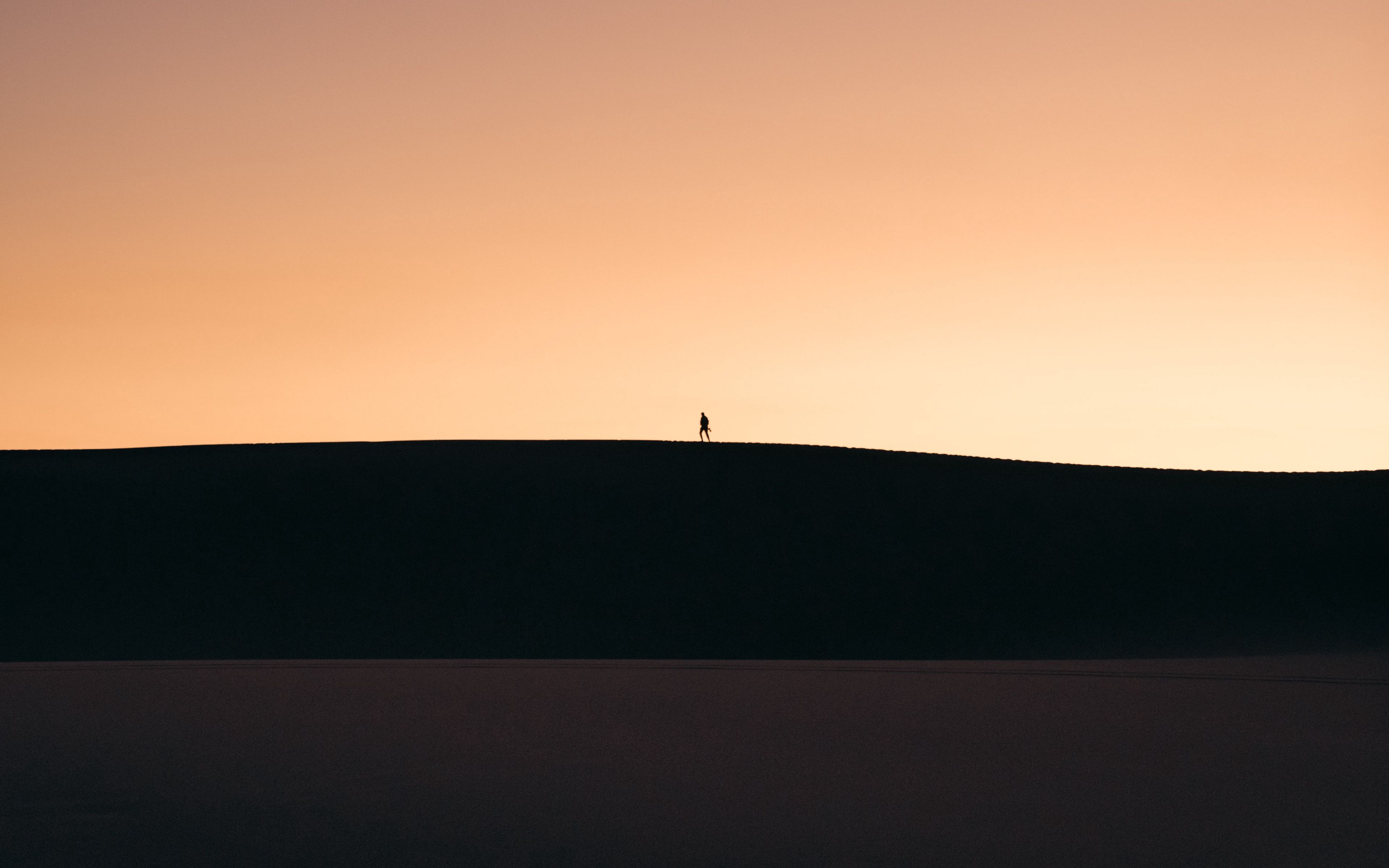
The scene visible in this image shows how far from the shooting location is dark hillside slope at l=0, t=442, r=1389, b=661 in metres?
23.9

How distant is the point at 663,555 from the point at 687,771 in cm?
1908

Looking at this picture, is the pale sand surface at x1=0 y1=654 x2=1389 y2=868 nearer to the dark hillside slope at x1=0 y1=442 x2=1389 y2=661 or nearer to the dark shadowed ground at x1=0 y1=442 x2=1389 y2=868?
the dark shadowed ground at x1=0 y1=442 x2=1389 y2=868

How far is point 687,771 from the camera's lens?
26.7 feet

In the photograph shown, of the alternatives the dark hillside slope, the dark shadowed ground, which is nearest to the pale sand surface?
the dark shadowed ground

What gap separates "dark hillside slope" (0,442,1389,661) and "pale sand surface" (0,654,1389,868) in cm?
1031

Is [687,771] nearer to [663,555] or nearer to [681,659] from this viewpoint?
[681,659]

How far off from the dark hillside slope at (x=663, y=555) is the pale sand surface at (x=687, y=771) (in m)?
10.3

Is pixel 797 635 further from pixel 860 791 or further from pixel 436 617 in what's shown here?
pixel 860 791

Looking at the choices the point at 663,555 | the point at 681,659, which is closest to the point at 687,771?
the point at 681,659

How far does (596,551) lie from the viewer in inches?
1072

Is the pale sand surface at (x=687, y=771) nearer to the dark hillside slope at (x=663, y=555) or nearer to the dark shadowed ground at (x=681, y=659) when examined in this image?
the dark shadowed ground at (x=681, y=659)

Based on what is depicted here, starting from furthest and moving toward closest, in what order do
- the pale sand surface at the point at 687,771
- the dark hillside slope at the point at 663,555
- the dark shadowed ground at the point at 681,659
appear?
the dark hillside slope at the point at 663,555 < the dark shadowed ground at the point at 681,659 < the pale sand surface at the point at 687,771

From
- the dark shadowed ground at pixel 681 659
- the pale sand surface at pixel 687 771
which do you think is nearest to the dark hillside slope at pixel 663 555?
the dark shadowed ground at pixel 681 659

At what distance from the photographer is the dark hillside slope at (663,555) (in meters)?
23.9
